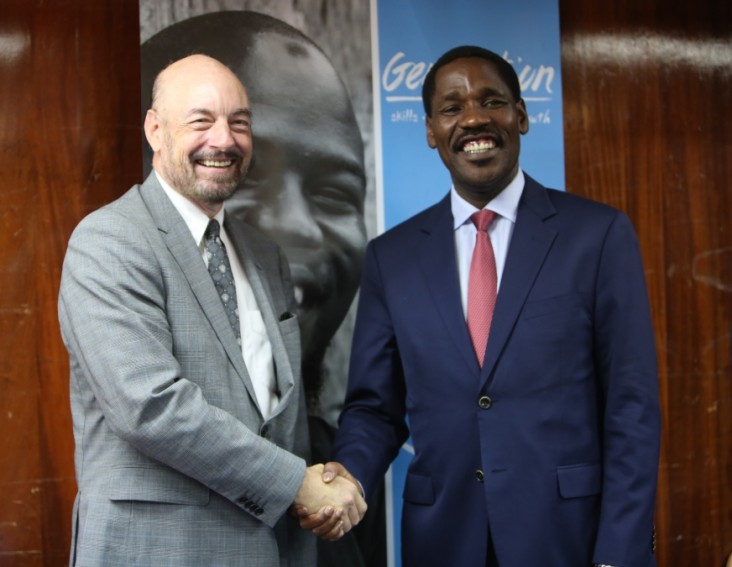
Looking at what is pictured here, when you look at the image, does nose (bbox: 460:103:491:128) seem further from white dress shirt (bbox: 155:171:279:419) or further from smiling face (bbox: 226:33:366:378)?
white dress shirt (bbox: 155:171:279:419)

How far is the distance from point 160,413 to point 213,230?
1.84ft

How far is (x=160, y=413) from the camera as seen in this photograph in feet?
6.22

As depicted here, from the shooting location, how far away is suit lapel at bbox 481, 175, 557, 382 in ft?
7.16

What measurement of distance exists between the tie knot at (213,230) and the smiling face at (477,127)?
0.66 meters

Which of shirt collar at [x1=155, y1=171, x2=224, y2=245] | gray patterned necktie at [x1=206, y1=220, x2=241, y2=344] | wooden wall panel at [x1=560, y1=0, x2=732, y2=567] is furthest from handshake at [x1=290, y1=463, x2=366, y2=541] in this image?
wooden wall panel at [x1=560, y1=0, x2=732, y2=567]

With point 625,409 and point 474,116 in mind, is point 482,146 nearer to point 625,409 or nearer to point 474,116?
point 474,116

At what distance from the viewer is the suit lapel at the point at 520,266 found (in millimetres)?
2182

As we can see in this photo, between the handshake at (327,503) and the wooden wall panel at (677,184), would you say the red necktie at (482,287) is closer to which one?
the handshake at (327,503)

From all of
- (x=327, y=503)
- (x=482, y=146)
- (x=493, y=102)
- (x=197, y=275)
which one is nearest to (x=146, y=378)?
(x=197, y=275)

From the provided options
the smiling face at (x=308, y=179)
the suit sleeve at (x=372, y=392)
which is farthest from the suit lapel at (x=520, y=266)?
the smiling face at (x=308, y=179)

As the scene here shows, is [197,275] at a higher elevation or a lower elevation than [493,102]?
lower

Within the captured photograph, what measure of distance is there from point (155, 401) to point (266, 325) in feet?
1.46

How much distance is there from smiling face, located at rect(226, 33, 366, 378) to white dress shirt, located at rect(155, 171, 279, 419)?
1.71ft

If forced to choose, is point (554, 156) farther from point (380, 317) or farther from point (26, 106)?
point (26, 106)
